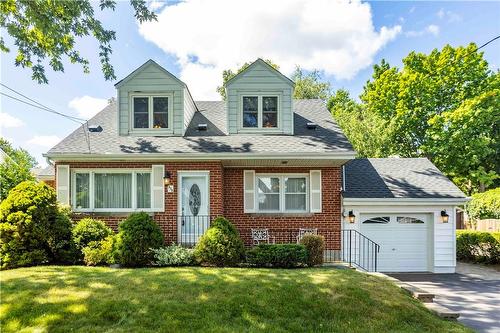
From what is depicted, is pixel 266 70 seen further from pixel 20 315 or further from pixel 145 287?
pixel 20 315

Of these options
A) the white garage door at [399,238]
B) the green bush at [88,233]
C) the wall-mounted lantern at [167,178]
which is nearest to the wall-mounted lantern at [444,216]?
the white garage door at [399,238]

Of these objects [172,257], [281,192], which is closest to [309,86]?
[281,192]

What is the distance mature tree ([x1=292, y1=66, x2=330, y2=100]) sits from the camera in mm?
29422

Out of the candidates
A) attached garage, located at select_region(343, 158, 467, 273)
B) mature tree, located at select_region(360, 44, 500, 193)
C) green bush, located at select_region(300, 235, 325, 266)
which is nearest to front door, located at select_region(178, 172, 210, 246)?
green bush, located at select_region(300, 235, 325, 266)

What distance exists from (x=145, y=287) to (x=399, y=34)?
13.2 metres

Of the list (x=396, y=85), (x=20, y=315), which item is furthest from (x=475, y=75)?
(x=20, y=315)

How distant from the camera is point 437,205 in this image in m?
11.8

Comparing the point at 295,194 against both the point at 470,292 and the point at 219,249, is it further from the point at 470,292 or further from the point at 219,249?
the point at 470,292

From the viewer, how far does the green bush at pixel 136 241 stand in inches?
355

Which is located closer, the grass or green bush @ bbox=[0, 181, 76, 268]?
the grass

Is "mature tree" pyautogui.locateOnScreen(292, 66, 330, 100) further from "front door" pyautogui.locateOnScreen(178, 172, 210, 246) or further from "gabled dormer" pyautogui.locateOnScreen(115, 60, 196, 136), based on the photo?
"front door" pyautogui.locateOnScreen(178, 172, 210, 246)

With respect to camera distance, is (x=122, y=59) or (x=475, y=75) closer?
(x=122, y=59)

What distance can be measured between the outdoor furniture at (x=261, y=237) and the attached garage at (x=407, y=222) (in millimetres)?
2659

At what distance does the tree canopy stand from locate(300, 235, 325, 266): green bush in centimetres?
1381
